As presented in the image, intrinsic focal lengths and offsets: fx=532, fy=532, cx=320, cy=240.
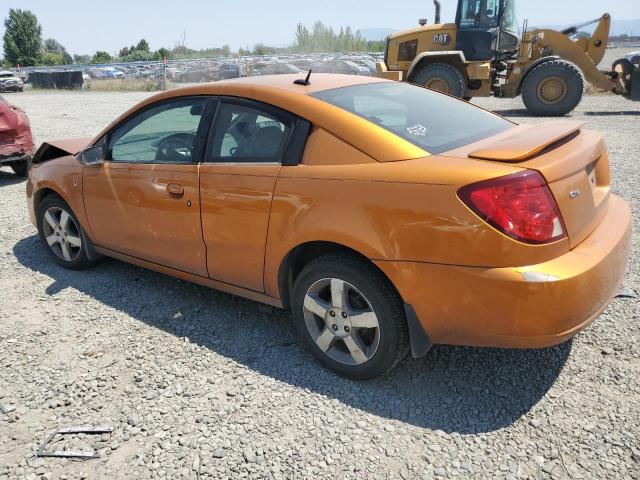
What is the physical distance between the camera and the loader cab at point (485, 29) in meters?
12.9

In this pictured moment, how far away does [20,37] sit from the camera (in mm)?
66750

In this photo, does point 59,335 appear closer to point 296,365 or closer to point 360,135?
point 296,365

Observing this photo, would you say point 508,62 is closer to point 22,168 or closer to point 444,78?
point 444,78

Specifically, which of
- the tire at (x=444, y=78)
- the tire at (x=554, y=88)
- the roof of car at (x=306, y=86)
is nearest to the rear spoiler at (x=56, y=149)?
the roof of car at (x=306, y=86)

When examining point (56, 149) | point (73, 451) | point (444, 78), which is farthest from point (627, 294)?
point (444, 78)

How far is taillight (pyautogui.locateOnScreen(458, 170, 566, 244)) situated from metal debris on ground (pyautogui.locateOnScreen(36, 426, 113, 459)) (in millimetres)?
2049

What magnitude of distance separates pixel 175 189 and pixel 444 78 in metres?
11.1

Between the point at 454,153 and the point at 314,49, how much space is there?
4589cm

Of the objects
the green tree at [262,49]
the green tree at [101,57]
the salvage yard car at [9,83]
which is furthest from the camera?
the green tree at [101,57]

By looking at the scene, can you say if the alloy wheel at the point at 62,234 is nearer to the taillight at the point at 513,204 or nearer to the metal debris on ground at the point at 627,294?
the taillight at the point at 513,204

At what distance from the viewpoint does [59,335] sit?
3.54 meters

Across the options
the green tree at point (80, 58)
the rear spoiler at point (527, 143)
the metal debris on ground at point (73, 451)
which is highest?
the rear spoiler at point (527, 143)

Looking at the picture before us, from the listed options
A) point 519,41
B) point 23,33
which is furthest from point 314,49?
point 23,33

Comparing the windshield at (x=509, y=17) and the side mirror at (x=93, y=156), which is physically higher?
the windshield at (x=509, y=17)
